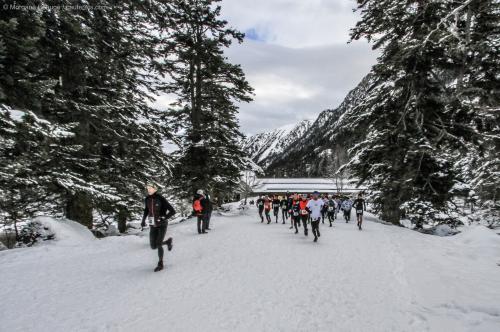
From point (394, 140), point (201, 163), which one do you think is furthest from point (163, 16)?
point (394, 140)

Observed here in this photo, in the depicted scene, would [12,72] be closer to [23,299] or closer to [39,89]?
[39,89]

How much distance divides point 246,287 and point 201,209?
300 inches

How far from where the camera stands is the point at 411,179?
1492 cm

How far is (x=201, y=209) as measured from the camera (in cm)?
1366

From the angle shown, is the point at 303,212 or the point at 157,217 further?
the point at 303,212

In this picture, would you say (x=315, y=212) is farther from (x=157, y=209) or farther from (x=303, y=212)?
(x=157, y=209)

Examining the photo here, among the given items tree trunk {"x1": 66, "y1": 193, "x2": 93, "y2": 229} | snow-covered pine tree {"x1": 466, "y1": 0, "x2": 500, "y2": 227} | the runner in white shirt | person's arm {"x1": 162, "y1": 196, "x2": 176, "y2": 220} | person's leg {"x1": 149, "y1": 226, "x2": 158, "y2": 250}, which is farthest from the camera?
the runner in white shirt

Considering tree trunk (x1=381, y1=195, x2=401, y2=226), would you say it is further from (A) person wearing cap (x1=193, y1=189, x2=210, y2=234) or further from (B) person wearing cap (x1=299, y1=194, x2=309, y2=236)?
(A) person wearing cap (x1=193, y1=189, x2=210, y2=234)

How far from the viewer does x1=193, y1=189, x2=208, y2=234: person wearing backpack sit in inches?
529

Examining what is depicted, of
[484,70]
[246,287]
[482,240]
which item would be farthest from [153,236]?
[484,70]

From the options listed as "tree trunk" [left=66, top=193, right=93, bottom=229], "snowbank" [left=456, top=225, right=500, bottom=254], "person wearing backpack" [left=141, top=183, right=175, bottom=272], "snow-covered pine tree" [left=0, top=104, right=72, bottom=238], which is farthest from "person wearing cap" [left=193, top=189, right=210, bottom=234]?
"snowbank" [left=456, top=225, right=500, bottom=254]

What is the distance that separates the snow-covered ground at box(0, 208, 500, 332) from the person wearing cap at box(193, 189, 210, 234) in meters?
2.88

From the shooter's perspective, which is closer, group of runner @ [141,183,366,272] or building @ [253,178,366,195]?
group of runner @ [141,183,366,272]

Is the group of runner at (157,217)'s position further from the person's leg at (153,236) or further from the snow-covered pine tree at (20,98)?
the snow-covered pine tree at (20,98)
